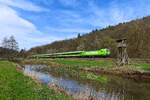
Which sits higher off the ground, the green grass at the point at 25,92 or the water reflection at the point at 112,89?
the green grass at the point at 25,92

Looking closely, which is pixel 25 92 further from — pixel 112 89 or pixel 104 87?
pixel 112 89

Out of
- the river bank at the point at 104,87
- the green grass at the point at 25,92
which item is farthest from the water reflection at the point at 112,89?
the green grass at the point at 25,92

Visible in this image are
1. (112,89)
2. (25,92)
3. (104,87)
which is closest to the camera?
(25,92)

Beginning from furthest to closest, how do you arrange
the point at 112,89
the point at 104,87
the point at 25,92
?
the point at 104,87 → the point at 112,89 → the point at 25,92

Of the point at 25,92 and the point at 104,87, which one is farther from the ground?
the point at 25,92

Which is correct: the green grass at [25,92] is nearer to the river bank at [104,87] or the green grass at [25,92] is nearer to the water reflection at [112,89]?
the river bank at [104,87]

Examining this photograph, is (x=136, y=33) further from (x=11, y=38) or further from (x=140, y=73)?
(x=11, y=38)

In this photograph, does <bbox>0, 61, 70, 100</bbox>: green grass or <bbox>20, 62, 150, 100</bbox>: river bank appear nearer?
<bbox>0, 61, 70, 100</bbox>: green grass

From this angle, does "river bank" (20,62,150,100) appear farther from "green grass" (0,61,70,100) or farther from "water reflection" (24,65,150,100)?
"green grass" (0,61,70,100)

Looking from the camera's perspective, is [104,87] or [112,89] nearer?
[112,89]

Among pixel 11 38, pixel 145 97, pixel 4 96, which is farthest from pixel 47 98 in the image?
pixel 11 38

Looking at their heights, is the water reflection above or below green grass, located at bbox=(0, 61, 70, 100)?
below

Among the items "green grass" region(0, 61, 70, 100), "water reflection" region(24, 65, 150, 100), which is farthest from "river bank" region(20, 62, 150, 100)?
"green grass" region(0, 61, 70, 100)

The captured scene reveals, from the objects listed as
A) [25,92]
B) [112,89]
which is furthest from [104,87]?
[25,92]
